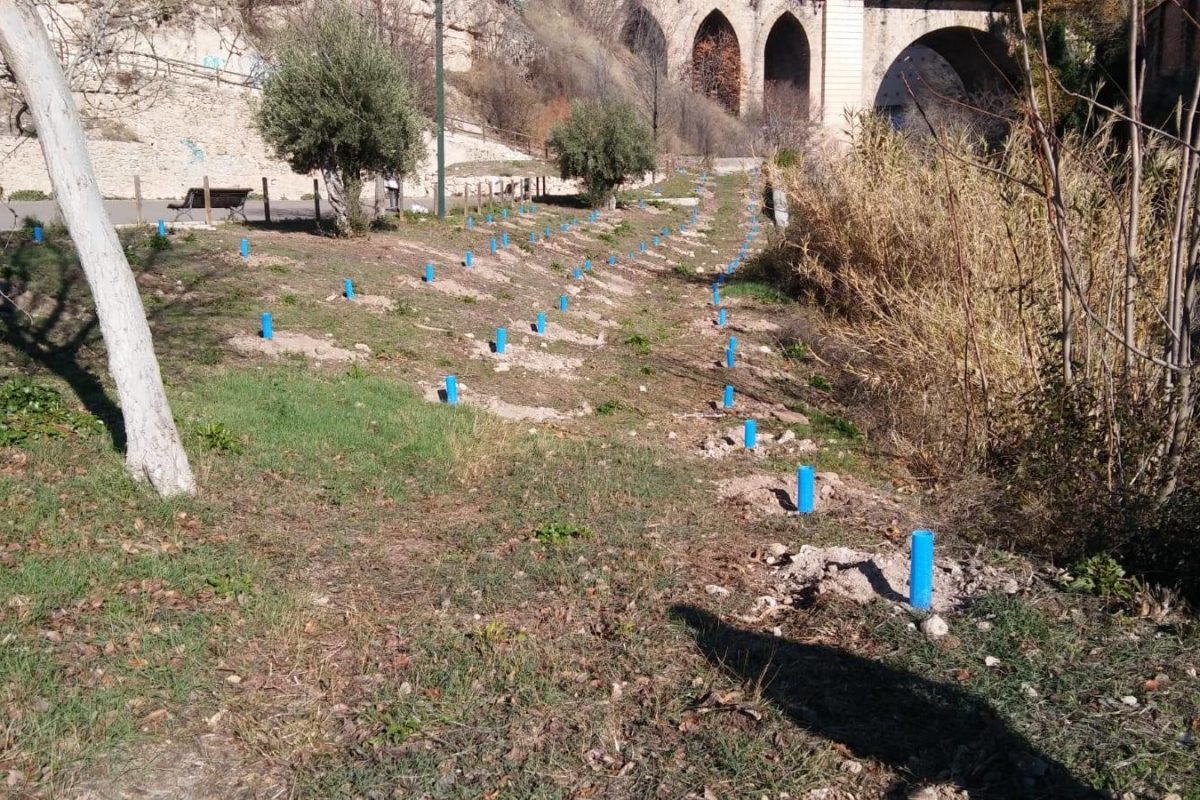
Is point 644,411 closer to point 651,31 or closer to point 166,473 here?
point 166,473

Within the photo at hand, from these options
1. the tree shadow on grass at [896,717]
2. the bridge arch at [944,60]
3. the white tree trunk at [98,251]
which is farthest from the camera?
the bridge arch at [944,60]

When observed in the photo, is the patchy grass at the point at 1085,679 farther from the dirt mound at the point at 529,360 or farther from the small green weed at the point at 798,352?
the small green weed at the point at 798,352

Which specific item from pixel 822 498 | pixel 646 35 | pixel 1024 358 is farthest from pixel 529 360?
pixel 646 35

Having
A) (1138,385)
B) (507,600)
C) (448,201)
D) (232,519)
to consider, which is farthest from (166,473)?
(448,201)

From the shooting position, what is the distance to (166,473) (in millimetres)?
6113

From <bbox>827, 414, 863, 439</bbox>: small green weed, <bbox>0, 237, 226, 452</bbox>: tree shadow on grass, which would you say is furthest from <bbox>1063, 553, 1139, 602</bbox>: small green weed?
<bbox>0, 237, 226, 452</bbox>: tree shadow on grass

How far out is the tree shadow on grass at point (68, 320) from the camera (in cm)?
805

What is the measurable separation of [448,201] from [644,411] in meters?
21.4

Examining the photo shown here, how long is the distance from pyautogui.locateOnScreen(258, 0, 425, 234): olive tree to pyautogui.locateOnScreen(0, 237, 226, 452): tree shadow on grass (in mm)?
4636

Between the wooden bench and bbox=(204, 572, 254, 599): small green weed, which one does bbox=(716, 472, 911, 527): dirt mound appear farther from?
the wooden bench

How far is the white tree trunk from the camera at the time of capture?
18.3 feet

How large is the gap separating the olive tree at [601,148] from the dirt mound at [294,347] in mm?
20334

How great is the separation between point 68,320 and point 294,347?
230cm

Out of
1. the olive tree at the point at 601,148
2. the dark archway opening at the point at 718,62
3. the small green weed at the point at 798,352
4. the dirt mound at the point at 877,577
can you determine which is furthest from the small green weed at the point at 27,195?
the dark archway opening at the point at 718,62
